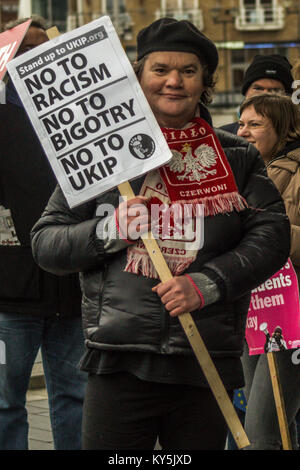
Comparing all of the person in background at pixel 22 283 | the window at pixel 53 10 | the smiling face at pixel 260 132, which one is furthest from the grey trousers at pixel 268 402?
the window at pixel 53 10

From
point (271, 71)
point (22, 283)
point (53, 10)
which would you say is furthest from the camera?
point (53, 10)

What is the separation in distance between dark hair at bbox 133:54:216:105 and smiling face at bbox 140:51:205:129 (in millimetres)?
32

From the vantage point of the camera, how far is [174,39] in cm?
327

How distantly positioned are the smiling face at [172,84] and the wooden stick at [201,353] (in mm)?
331

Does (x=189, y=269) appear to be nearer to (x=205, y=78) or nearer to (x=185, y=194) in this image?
(x=185, y=194)

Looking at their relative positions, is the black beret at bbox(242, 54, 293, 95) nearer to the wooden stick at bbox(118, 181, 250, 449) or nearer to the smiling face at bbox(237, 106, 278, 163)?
the smiling face at bbox(237, 106, 278, 163)

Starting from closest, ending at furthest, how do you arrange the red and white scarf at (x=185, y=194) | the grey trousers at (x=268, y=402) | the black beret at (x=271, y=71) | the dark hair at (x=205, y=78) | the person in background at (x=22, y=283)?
the red and white scarf at (x=185, y=194), the dark hair at (x=205, y=78), the person in background at (x=22, y=283), the grey trousers at (x=268, y=402), the black beret at (x=271, y=71)

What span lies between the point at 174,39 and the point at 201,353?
0.98 metres

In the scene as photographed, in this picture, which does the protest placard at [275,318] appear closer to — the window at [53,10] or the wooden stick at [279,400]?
the wooden stick at [279,400]

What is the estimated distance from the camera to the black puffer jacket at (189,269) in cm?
311

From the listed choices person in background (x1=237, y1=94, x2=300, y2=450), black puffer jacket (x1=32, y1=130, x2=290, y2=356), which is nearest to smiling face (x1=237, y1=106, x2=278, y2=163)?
person in background (x1=237, y1=94, x2=300, y2=450)

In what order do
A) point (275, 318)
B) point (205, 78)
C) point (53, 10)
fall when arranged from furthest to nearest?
1. point (53, 10)
2. point (275, 318)
3. point (205, 78)

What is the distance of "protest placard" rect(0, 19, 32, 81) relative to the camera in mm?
3795

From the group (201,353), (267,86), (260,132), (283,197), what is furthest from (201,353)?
(267,86)
